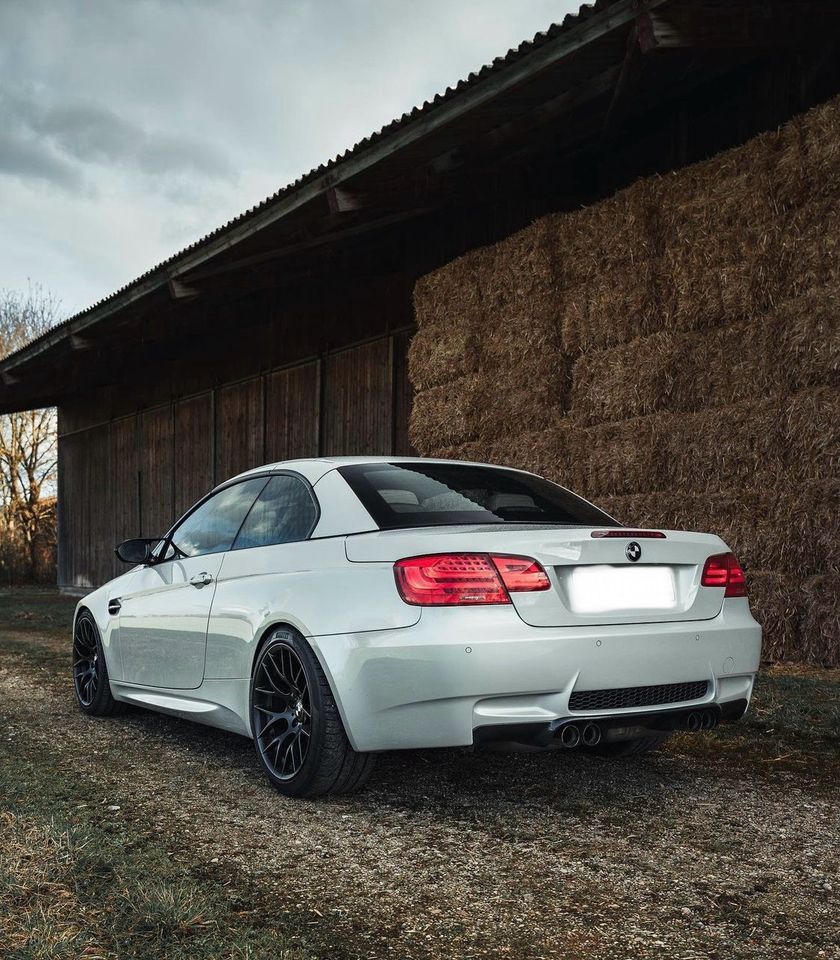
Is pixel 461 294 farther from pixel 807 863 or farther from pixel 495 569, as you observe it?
pixel 807 863

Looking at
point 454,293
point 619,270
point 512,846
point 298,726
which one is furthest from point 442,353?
point 512,846

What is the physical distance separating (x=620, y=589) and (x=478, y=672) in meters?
0.66

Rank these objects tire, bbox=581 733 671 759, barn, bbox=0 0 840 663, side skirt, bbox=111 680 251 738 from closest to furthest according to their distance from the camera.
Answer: side skirt, bbox=111 680 251 738 → tire, bbox=581 733 671 759 → barn, bbox=0 0 840 663

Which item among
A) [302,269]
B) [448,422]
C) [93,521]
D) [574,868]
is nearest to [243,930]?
[574,868]

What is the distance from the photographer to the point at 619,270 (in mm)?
7844

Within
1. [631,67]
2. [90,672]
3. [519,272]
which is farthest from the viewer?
[519,272]

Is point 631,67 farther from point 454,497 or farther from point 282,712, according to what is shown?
point 282,712

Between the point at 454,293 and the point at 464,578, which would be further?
the point at 454,293

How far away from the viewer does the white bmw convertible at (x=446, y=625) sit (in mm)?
3453

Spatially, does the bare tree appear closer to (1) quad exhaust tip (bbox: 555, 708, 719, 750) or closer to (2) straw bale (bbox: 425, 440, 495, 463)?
(2) straw bale (bbox: 425, 440, 495, 463)

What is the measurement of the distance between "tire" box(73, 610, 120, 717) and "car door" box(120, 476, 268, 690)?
363mm

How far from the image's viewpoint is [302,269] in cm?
1312

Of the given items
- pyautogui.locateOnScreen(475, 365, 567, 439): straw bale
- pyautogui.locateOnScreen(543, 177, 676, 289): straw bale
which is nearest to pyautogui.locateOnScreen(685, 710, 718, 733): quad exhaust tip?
pyautogui.locateOnScreen(543, 177, 676, 289): straw bale

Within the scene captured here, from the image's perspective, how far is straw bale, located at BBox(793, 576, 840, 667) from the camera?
6418 millimetres
